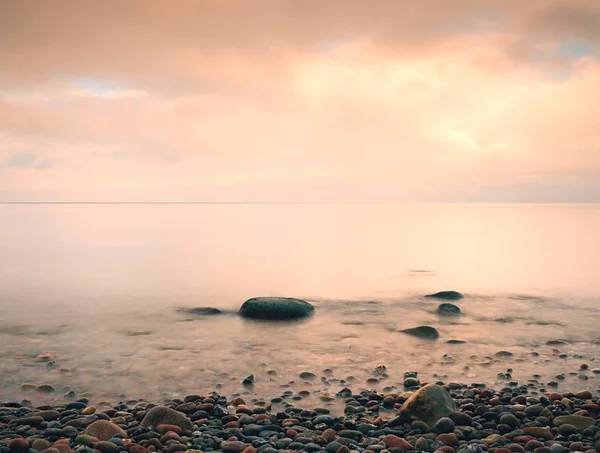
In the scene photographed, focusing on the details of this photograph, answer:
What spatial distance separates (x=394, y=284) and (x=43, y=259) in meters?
22.8

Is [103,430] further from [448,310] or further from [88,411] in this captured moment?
[448,310]

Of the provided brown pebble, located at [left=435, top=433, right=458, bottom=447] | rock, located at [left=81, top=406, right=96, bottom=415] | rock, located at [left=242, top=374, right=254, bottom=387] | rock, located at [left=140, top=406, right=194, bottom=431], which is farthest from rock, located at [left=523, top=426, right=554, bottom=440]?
rock, located at [left=81, top=406, right=96, bottom=415]

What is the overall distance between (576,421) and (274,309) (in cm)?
1036

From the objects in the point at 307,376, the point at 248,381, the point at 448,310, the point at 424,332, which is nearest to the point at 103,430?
the point at 248,381

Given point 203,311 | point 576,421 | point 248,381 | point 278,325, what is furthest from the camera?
point 203,311

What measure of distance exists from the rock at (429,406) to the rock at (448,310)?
34.0 ft

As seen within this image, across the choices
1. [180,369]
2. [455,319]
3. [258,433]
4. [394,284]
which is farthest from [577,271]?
[258,433]

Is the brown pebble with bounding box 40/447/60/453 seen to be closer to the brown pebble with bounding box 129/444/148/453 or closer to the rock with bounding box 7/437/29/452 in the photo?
the rock with bounding box 7/437/29/452

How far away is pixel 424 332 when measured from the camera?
14.7 metres

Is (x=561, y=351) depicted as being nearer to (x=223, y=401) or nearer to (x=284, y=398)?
(x=284, y=398)

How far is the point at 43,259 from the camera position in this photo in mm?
35562

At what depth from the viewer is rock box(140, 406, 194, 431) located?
24.3ft

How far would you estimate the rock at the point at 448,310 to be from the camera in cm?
1806

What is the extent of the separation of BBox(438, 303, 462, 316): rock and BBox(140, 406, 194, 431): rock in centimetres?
1225
